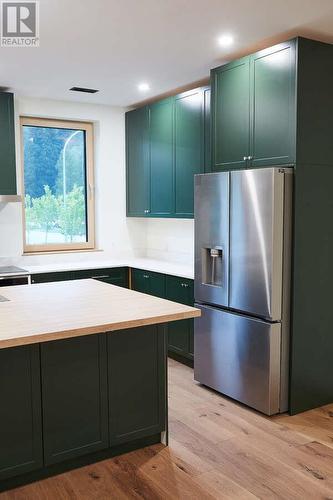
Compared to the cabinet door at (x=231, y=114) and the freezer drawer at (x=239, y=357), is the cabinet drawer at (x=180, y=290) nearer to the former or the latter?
the freezer drawer at (x=239, y=357)

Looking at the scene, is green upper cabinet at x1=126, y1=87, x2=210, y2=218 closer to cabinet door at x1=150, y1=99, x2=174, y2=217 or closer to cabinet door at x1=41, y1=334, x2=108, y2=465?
cabinet door at x1=150, y1=99, x2=174, y2=217

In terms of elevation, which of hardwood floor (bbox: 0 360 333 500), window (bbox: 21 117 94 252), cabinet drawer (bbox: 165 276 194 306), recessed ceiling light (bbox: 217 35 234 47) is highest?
recessed ceiling light (bbox: 217 35 234 47)

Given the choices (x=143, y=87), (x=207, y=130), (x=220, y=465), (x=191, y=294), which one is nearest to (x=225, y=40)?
(x=207, y=130)

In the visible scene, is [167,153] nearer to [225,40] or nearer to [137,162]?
[137,162]

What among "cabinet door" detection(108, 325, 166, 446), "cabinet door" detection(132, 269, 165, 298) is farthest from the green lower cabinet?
"cabinet door" detection(108, 325, 166, 446)

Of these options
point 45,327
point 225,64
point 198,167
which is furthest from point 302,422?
point 225,64

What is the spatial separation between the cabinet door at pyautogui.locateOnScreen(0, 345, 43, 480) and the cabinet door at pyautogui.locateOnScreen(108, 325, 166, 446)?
423 mm

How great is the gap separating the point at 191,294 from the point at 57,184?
207 cm

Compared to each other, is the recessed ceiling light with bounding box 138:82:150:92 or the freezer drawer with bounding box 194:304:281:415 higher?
the recessed ceiling light with bounding box 138:82:150:92

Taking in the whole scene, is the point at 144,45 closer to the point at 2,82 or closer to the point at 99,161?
the point at 2,82

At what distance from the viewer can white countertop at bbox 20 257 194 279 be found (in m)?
4.64

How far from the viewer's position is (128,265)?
5172 mm

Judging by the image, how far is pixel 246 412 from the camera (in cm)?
352

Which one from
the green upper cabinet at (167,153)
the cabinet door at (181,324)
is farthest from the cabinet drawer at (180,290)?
the green upper cabinet at (167,153)
